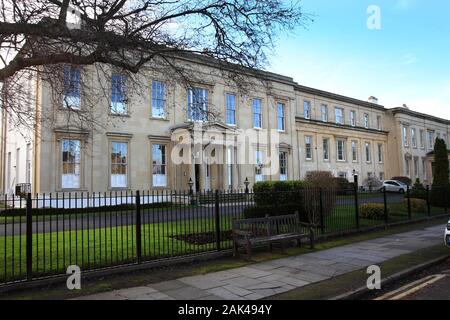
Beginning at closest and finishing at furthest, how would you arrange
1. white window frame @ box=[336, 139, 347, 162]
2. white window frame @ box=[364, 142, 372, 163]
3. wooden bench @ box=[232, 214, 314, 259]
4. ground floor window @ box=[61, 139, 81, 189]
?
wooden bench @ box=[232, 214, 314, 259]
ground floor window @ box=[61, 139, 81, 189]
white window frame @ box=[336, 139, 347, 162]
white window frame @ box=[364, 142, 372, 163]

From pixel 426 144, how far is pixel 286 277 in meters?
60.1

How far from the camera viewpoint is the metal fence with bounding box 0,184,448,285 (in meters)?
7.44

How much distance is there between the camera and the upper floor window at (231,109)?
104ft

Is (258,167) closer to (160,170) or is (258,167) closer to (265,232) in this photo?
(160,170)

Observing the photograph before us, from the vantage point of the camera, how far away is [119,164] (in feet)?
81.5

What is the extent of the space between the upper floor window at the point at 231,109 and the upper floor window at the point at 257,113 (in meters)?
2.43

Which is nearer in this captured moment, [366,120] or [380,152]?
[366,120]

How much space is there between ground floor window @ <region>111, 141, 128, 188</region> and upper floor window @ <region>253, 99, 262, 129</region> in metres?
13.1

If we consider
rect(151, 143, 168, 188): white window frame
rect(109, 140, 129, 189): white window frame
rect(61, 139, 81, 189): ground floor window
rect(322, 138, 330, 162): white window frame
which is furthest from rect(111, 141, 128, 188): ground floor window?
rect(322, 138, 330, 162): white window frame

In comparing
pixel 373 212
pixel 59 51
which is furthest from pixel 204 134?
pixel 59 51

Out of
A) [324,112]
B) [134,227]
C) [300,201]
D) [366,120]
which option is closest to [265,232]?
[300,201]

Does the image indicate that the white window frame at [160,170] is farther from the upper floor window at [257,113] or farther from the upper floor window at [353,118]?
the upper floor window at [353,118]

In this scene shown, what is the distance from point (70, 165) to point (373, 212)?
17.9 metres

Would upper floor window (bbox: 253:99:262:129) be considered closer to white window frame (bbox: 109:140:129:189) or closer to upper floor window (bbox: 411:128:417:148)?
white window frame (bbox: 109:140:129:189)
